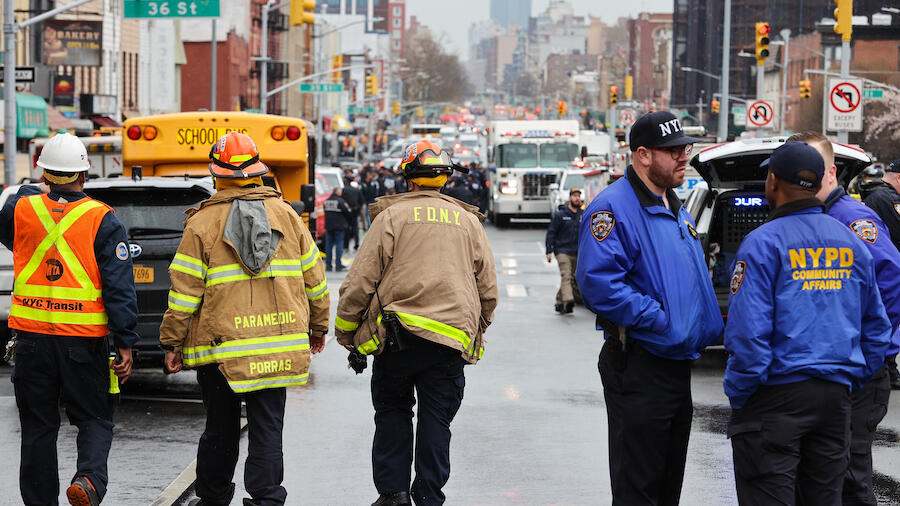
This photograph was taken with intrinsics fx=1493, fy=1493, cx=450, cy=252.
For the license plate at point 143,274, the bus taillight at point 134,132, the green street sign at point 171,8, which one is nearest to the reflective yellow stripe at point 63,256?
the license plate at point 143,274

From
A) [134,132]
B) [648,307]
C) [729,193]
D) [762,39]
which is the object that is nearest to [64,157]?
[648,307]

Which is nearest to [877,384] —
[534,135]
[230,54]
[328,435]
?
[328,435]

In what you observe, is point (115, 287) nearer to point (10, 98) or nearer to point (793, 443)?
point (793, 443)

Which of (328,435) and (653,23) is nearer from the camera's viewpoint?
(328,435)

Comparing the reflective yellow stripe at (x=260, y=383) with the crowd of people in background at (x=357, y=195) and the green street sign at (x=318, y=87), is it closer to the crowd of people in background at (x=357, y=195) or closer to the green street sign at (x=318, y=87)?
the crowd of people in background at (x=357, y=195)

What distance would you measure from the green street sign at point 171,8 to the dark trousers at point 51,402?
2000 centimetres

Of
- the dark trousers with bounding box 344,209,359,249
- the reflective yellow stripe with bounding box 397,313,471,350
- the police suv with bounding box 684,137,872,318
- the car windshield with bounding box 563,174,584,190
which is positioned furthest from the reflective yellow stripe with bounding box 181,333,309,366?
the car windshield with bounding box 563,174,584,190

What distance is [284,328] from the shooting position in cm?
683

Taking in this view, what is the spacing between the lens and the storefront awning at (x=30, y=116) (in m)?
33.7

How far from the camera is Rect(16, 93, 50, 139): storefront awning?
33719 mm

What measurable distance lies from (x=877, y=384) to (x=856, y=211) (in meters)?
0.85

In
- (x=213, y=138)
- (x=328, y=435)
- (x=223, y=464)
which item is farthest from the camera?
(x=213, y=138)

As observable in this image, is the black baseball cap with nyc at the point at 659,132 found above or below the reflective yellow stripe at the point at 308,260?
above

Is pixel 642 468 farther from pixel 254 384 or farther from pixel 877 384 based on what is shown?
pixel 254 384
